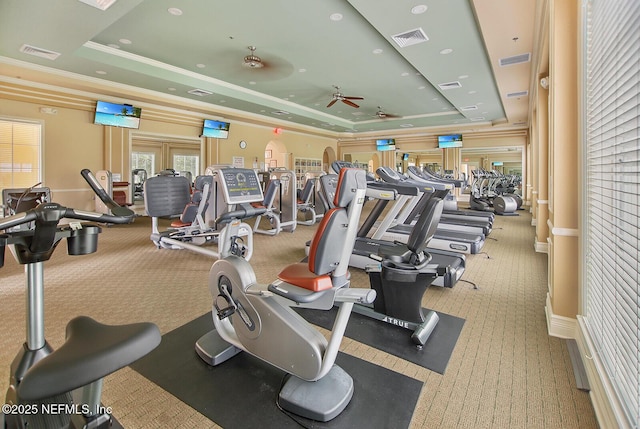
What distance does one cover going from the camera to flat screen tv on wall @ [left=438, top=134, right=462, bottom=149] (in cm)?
1305

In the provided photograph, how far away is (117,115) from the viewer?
25.5ft

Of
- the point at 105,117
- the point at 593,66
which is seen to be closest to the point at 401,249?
the point at 593,66

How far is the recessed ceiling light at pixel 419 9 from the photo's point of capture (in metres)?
4.09

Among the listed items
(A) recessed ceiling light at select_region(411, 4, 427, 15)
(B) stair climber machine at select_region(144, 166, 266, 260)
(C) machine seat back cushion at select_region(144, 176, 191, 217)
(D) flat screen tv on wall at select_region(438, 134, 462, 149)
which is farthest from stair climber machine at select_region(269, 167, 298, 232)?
(D) flat screen tv on wall at select_region(438, 134, 462, 149)

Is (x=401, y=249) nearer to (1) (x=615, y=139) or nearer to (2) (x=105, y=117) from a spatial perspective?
(1) (x=615, y=139)

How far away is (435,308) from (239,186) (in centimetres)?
269

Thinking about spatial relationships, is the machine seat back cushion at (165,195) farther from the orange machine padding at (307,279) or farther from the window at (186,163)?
the window at (186,163)

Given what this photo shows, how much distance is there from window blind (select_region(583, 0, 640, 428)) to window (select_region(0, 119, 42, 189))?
30.2 feet

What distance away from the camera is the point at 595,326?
195cm

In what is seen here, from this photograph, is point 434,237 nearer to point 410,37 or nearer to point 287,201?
point 410,37

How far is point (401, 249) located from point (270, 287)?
1.36 meters

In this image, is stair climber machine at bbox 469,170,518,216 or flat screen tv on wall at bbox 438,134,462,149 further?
flat screen tv on wall at bbox 438,134,462,149

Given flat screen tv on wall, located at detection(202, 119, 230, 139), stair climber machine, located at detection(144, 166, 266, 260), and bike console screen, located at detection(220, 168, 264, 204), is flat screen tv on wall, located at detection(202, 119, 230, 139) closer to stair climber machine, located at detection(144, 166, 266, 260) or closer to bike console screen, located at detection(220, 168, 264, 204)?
stair climber machine, located at detection(144, 166, 266, 260)

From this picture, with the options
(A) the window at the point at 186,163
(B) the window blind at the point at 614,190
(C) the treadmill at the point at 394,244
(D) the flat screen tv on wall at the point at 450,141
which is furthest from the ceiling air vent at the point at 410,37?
(A) the window at the point at 186,163
